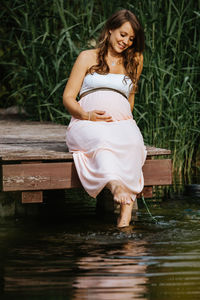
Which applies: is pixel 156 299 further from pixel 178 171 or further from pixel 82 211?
pixel 178 171

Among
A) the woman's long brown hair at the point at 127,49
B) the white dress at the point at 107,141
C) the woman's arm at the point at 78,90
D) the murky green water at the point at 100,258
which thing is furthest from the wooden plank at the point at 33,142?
the woman's long brown hair at the point at 127,49

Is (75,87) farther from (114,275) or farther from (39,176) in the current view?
(114,275)

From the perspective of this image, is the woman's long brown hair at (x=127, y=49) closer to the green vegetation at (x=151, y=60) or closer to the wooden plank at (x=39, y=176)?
the wooden plank at (x=39, y=176)

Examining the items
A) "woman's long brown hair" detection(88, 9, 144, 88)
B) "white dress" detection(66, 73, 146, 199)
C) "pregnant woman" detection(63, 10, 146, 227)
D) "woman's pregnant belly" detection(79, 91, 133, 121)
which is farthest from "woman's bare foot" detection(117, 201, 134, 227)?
"woman's long brown hair" detection(88, 9, 144, 88)

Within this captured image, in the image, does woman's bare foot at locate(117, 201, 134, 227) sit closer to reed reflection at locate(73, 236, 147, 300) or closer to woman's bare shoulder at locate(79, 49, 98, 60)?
reed reflection at locate(73, 236, 147, 300)

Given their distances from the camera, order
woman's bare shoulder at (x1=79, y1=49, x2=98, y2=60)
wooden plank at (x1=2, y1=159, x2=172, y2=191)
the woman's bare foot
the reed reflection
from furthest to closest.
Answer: woman's bare shoulder at (x1=79, y1=49, x2=98, y2=60)
wooden plank at (x1=2, y1=159, x2=172, y2=191)
the woman's bare foot
the reed reflection

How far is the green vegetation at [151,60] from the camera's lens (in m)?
6.15

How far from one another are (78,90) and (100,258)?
4.62ft

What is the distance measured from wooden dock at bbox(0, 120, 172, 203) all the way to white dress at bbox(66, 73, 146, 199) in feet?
0.40

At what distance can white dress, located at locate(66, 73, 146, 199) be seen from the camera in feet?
13.8

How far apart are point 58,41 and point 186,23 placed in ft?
3.79

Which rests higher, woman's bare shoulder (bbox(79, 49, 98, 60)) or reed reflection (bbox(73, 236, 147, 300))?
woman's bare shoulder (bbox(79, 49, 98, 60))

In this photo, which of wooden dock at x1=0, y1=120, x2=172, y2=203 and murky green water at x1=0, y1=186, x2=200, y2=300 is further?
wooden dock at x1=0, y1=120, x2=172, y2=203

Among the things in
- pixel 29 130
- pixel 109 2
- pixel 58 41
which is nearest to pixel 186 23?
pixel 109 2
